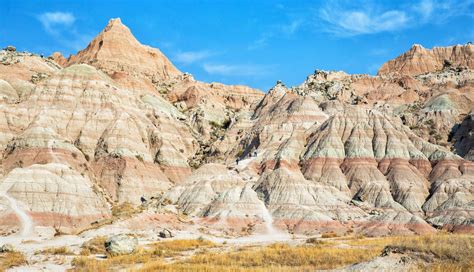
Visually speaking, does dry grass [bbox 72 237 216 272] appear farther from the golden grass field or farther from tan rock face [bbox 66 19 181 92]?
tan rock face [bbox 66 19 181 92]

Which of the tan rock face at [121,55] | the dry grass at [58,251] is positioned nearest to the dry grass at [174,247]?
the dry grass at [58,251]

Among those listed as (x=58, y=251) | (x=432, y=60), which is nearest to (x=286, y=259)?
(x=58, y=251)

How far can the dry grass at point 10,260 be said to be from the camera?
3087 centimetres

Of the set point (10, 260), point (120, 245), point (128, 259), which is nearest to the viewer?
point (128, 259)

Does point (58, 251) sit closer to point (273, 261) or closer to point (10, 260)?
point (10, 260)

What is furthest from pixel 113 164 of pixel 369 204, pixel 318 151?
pixel 369 204

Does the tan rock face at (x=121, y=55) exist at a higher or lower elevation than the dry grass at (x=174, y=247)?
higher

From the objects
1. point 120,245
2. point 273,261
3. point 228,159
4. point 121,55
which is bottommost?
point 273,261

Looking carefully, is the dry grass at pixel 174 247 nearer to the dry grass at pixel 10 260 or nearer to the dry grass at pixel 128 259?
the dry grass at pixel 128 259

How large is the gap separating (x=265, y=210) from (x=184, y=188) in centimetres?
1554

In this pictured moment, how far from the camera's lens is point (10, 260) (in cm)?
3303

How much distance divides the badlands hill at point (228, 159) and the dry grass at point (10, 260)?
23.5 metres

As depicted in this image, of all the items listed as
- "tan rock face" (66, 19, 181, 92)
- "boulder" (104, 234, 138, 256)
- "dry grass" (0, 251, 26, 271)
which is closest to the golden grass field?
"boulder" (104, 234, 138, 256)

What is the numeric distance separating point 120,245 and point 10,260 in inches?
270
